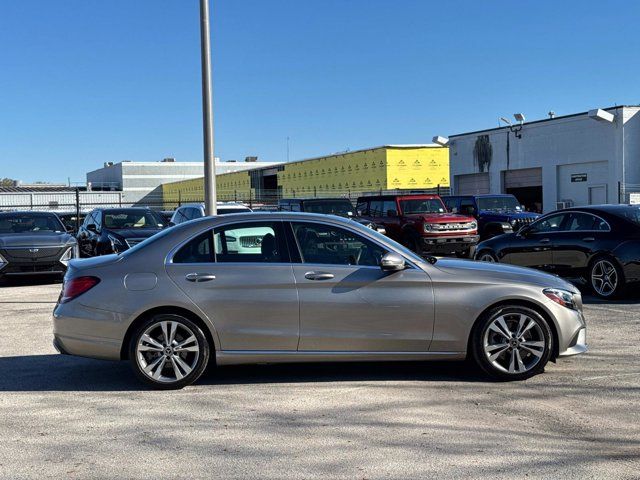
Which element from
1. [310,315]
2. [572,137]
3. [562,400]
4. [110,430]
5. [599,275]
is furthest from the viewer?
[572,137]

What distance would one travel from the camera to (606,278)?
11555 millimetres

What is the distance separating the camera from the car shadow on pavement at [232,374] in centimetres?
661

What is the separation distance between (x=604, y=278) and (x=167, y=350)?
312 inches

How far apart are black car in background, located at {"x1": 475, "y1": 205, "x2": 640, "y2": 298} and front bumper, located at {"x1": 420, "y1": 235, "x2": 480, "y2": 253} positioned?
6095 mm

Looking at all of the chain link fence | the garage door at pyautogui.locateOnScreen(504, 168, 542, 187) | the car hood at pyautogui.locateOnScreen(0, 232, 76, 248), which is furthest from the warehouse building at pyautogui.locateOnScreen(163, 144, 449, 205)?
the car hood at pyautogui.locateOnScreen(0, 232, 76, 248)

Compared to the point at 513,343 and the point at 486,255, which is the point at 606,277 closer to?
the point at 486,255

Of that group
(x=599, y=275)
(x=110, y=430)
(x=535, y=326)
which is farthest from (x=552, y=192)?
(x=110, y=430)

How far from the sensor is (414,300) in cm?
634

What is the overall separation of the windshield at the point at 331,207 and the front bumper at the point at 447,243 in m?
2.46

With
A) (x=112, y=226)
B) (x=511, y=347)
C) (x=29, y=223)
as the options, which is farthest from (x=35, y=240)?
(x=511, y=347)

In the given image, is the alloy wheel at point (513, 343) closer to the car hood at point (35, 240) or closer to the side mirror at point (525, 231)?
the side mirror at point (525, 231)

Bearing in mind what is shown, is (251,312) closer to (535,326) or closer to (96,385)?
(96,385)

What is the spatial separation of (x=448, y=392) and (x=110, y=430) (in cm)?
276

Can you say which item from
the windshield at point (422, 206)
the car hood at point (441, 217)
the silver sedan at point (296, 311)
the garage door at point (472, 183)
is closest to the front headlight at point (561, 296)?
the silver sedan at point (296, 311)
